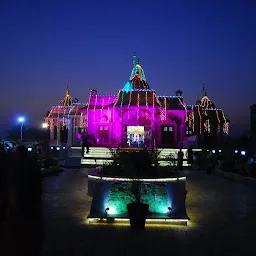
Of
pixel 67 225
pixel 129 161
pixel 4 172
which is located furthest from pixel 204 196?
pixel 4 172

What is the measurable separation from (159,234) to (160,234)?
2 centimetres

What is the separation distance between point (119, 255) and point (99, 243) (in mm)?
876

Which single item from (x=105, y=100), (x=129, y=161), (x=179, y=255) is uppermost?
(x=105, y=100)

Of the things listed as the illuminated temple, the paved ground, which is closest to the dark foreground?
the paved ground

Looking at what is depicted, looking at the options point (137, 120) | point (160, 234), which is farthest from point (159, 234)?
point (137, 120)

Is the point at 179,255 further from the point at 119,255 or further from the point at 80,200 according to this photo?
the point at 80,200

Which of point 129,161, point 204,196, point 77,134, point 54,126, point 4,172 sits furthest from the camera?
point 54,126

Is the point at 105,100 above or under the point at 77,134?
above

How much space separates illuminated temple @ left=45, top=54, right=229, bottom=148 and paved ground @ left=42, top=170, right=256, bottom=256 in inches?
890

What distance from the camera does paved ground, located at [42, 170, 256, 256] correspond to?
7629 mm

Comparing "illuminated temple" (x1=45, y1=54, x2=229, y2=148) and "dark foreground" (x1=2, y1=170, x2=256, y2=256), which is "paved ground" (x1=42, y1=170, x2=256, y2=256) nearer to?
"dark foreground" (x1=2, y1=170, x2=256, y2=256)

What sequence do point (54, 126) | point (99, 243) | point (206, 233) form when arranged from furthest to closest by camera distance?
point (54, 126)
point (206, 233)
point (99, 243)

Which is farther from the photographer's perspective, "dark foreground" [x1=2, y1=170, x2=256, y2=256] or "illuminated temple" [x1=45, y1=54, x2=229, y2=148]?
"illuminated temple" [x1=45, y1=54, x2=229, y2=148]

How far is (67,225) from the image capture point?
9695 mm
